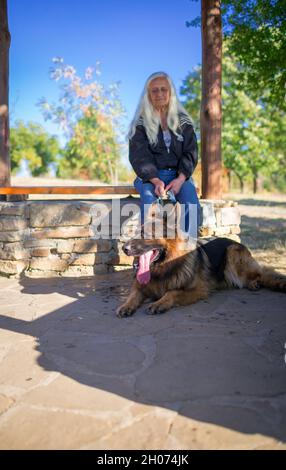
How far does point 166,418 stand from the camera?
5.69 ft

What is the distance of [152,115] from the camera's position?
4.20m

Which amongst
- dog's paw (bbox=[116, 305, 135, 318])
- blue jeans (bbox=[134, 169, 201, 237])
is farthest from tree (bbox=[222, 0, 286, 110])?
dog's paw (bbox=[116, 305, 135, 318])

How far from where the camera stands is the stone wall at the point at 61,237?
4715mm

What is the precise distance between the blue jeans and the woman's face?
2.57ft

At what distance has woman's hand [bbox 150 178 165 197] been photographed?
13.0 ft

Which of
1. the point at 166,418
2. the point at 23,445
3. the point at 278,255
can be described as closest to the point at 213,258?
the point at 278,255

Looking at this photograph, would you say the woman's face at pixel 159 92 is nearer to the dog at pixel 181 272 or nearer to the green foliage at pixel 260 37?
the dog at pixel 181 272

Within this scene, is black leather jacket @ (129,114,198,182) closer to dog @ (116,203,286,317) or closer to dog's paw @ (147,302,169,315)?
dog @ (116,203,286,317)

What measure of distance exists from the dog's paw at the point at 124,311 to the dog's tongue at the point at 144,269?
0.32m

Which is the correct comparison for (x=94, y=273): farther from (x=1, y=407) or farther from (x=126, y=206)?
(x=1, y=407)

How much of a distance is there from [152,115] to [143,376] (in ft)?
9.87

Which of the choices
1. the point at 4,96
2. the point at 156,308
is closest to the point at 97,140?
the point at 4,96

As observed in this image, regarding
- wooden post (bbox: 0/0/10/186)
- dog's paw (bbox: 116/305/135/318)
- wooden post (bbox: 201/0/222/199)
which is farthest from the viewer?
wooden post (bbox: 201/0/222/199)

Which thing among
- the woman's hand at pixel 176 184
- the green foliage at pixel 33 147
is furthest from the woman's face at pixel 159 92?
the green foliage at pixel 33 147
